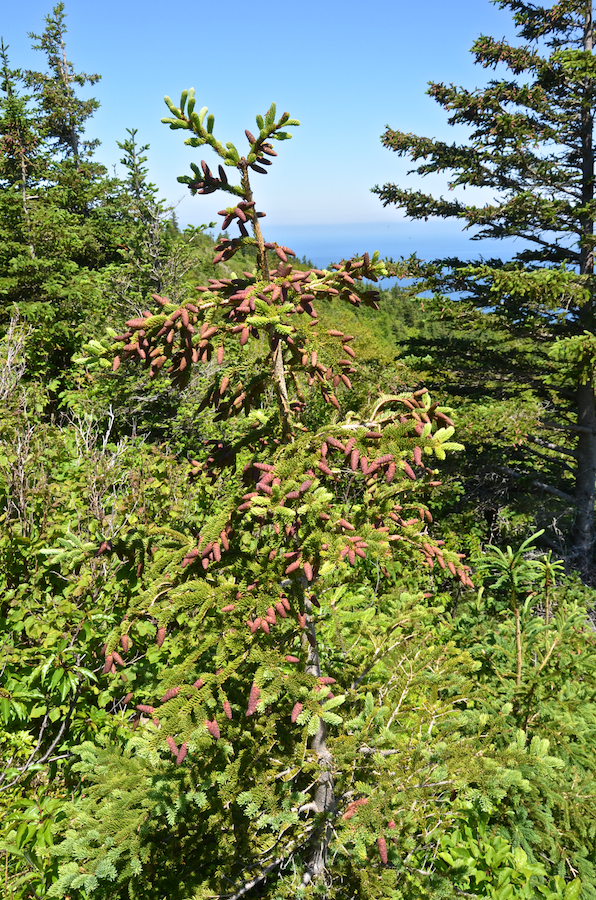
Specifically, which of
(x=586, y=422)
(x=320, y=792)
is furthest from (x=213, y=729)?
(x=586, y=422)

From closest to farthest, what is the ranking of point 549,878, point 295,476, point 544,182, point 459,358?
1. point 295,476
2. point 549,878
3. point 544,182
4. point 459,358

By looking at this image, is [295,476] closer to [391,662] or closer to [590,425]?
[391,662]

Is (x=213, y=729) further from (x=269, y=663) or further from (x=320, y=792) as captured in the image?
(x=320, y=792)

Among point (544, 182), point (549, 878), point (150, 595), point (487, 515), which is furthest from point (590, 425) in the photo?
point (150, 595)

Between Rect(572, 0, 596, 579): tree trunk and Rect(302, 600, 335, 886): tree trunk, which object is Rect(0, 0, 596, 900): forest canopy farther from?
Rect(572, 0, 596, 579): tree trunk

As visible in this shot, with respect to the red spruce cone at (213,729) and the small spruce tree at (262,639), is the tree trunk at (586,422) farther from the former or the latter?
the red spruce cone at (213,729)

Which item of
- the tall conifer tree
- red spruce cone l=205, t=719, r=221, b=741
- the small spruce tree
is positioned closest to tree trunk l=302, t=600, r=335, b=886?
the small spruce tree

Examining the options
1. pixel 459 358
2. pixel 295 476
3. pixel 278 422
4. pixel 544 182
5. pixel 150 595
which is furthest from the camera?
pixel 459 358

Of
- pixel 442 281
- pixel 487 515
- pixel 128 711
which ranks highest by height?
pixel 442 281

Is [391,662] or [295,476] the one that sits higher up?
[295,476]

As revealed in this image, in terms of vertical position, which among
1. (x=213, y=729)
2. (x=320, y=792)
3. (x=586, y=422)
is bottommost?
(x=320, y=792)

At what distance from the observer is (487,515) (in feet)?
34.2

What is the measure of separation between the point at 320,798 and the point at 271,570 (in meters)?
1.62

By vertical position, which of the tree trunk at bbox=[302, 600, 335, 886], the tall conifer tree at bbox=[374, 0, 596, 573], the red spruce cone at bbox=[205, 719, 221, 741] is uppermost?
the tall conifer tree at bbox=[374, 0, 596, 573]
